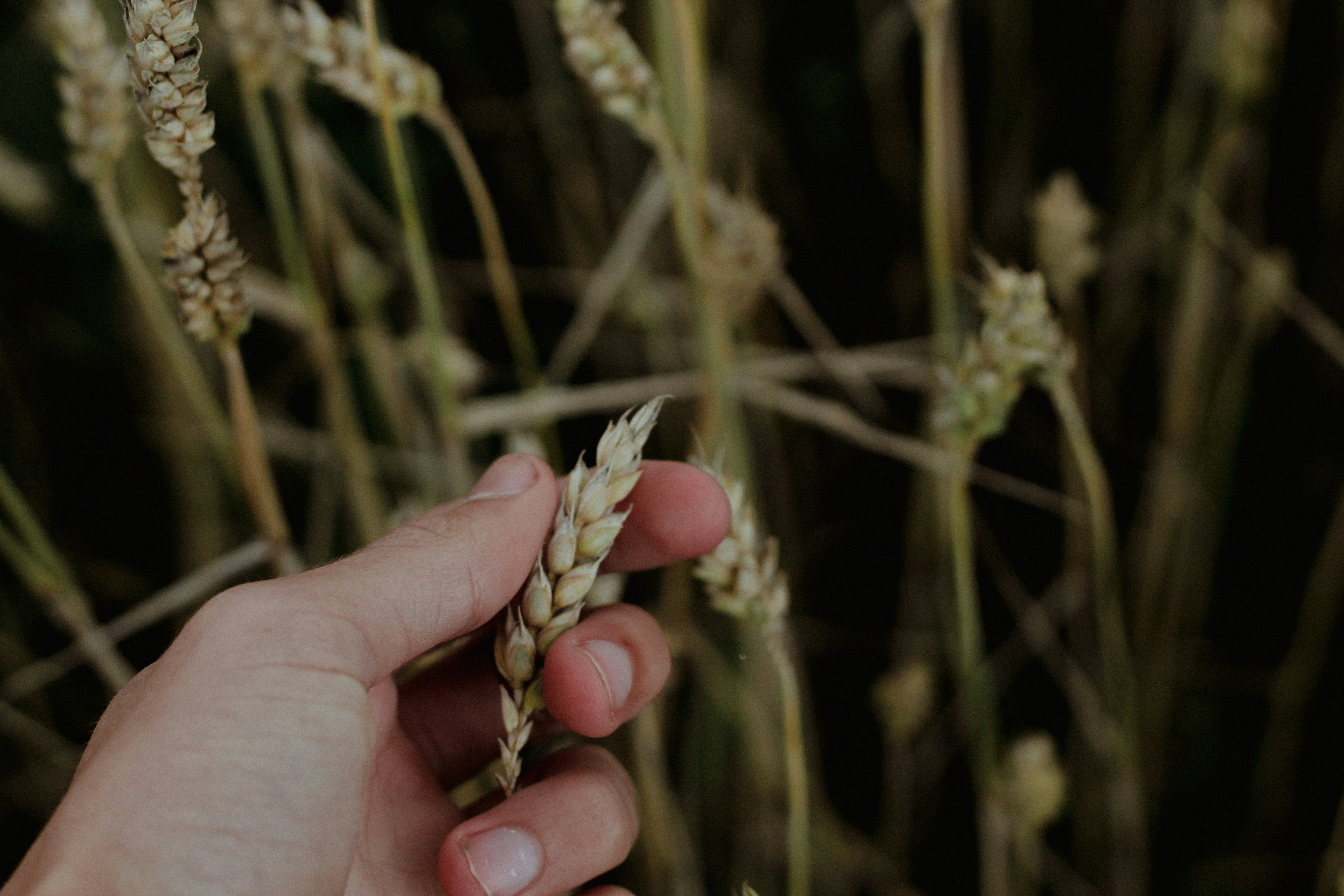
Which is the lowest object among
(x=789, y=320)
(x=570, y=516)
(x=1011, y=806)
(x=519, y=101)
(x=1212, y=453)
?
(x=1011, y=806)

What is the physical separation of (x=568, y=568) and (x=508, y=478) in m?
0.13

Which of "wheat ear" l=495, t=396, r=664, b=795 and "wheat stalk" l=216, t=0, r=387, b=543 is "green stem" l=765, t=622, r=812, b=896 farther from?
"wheat stalk" l=216, t=0, r=387, b=543

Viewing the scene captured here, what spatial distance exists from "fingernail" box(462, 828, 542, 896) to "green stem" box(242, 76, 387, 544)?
0.33 m

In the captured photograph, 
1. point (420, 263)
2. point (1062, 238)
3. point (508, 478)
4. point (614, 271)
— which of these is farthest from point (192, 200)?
point (1062, 238)

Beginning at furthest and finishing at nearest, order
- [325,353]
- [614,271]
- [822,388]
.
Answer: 1. [822,388]
2. [614,271]
3. [325,353]

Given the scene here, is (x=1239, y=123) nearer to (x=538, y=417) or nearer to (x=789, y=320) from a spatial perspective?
(x=789, y=320)

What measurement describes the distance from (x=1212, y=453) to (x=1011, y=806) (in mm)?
552

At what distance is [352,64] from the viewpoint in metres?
0.67

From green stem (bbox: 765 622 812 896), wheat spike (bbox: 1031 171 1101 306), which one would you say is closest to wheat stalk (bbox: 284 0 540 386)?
green stem (bbox: 765 622 812 896)

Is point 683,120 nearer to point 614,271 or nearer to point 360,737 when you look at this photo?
point 614,271

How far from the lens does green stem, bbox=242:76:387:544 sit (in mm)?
779

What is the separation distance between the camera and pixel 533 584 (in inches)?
22.4

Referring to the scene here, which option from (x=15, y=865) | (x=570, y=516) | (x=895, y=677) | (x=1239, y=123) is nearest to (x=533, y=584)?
(x=570, y=516)

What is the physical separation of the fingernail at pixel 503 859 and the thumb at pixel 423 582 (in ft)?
0.50
